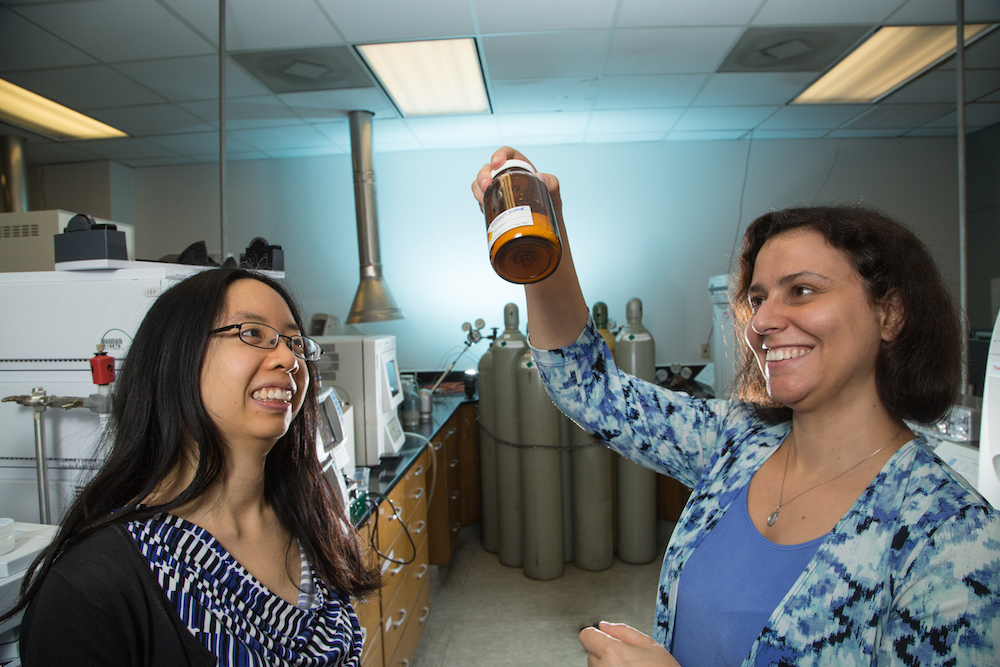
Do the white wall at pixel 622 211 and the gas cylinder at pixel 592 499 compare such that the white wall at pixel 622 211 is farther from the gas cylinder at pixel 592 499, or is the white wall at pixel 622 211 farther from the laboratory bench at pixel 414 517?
the gas cylinder at pixel 592 499

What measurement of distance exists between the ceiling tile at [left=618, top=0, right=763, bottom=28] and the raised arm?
75.1 inches

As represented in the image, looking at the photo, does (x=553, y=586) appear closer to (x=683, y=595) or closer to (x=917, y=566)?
(x=683, y=595)

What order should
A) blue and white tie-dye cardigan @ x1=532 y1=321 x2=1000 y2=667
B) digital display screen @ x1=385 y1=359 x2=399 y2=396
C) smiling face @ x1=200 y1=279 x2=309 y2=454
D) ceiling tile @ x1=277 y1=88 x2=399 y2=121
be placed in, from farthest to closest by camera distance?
ceiling tile @ x1=277 y1=88 x2=399 y2=121 < digital display screen @ x1=385 y1=359 x2=399 y2=396 < smiling face @ x1=200 y1=279 x2=309 y2=454 < blue and white tie-dye cardigan @ x1=532 y1=321 x2=1000 y2=667

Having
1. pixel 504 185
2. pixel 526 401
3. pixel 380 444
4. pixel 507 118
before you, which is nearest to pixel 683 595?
pixel 504 185

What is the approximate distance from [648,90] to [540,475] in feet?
7.57

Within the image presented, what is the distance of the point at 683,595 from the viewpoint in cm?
85

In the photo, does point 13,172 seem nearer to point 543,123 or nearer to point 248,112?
point 248,112

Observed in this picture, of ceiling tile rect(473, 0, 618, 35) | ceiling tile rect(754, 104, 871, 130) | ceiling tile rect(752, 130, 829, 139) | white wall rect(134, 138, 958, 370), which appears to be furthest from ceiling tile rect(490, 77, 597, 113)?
ceiling tile rect(752, 130, 829, 139)

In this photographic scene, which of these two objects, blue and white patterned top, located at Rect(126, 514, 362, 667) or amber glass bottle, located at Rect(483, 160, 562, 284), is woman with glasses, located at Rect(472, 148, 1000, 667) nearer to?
amber glass bottle, located at Rect(483, 160, 562, 284)

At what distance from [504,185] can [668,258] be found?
369 centimetres

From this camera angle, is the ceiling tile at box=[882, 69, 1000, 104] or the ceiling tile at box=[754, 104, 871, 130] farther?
the ceiling tile at box=[754, 104, 871, 130]

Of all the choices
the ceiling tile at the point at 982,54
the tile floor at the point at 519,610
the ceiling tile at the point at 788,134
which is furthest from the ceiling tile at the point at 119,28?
the ceiling tile at the point at 982,54

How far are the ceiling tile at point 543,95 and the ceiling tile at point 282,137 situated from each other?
1.33 meters

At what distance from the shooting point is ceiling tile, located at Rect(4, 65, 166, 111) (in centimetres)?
284
